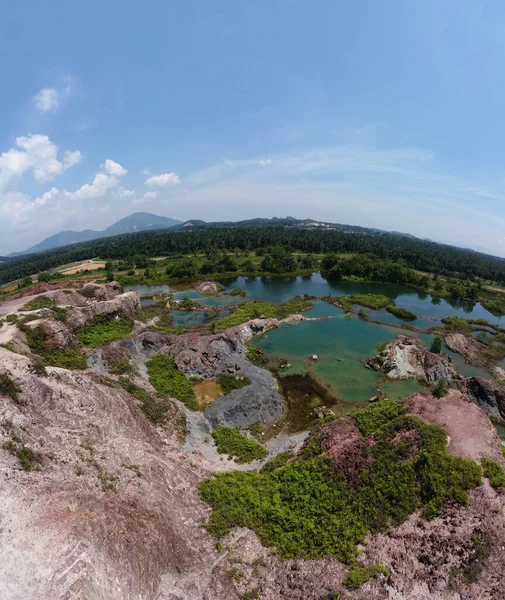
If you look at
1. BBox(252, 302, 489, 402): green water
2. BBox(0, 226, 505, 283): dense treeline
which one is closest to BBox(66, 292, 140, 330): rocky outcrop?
BBox(252, 302, 489, 402): green water

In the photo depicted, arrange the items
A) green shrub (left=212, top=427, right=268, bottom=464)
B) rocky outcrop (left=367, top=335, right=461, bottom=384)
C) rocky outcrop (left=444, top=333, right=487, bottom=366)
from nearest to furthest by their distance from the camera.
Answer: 1. green shrub (left=212, top=427, right=268, bottom=464)
2. rocky outcrop (left=367, top=335, right=461, bottom=384)
3. rocky outcrop (left=444, top=333, right=487, bottom=366)

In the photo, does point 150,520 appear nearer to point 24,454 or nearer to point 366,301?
point 24,454

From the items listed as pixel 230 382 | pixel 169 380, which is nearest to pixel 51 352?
pixel 169 380

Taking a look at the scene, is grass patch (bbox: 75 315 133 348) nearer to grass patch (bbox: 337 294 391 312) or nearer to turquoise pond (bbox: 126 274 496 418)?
turquoise pond (bbox: 126 274 496 418)

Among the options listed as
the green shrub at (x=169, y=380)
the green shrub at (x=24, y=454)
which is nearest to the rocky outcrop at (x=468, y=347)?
the green shrub at (x=169, y=380)

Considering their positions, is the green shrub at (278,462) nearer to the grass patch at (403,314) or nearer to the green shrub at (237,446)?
the green shrub at (237,446)

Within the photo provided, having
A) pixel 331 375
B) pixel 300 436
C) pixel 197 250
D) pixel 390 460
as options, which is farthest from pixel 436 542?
pixel 197 250

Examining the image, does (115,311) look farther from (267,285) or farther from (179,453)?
(267,285)
